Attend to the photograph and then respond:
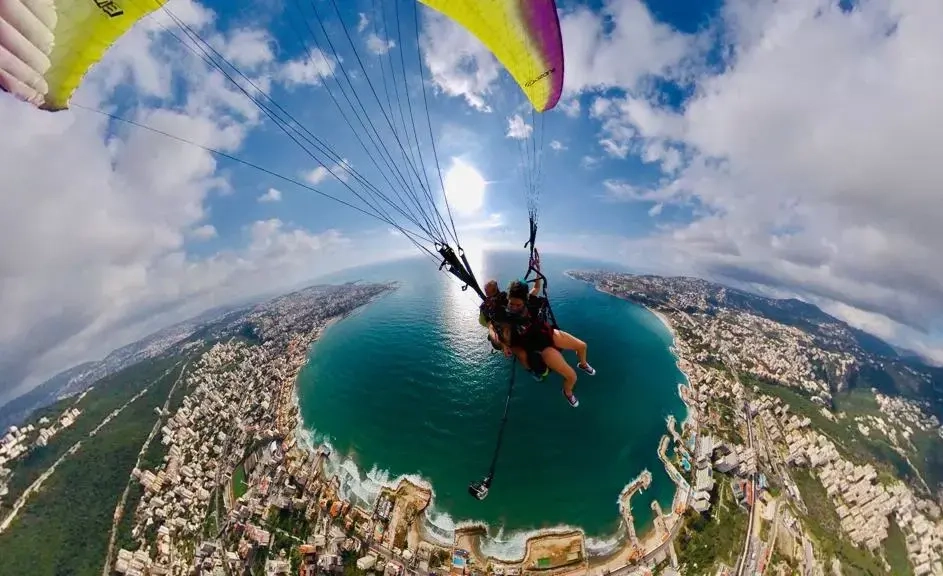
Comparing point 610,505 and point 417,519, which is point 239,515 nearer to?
point 417,519

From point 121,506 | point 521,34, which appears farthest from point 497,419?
point 121,506

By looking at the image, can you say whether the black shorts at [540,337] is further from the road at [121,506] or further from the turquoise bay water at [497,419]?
the road at [121,506]

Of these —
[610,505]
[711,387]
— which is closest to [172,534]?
[610,505]

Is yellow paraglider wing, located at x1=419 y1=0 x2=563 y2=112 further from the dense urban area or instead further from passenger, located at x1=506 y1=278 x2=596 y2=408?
the dense urban area

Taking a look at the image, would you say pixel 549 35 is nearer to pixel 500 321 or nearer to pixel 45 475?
pixel 500 321

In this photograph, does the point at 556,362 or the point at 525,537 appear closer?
the point at 556,362

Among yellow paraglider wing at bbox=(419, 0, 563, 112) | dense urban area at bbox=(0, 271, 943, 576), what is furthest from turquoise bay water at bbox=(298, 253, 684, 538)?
yellow paraglider wing at bbox=(419, 0, 563, 112)

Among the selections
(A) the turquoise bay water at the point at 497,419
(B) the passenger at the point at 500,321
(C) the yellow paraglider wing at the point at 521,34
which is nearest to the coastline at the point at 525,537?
(A) the turquoise bay water at the point at 497,419
